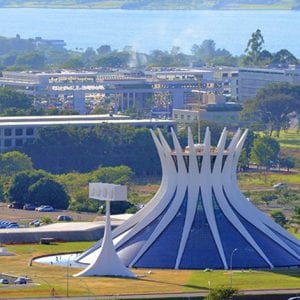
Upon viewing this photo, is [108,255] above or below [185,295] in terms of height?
above

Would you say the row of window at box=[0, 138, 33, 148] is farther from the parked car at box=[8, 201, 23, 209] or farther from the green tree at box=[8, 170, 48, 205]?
the parked car at box=[8, 201, 23, 209]

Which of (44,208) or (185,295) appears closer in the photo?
(185,295)

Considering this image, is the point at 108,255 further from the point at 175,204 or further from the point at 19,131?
the point at 19,131

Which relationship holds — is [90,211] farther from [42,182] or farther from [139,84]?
[139,84]

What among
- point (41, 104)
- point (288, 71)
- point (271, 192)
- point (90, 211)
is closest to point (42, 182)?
point (90, 211)

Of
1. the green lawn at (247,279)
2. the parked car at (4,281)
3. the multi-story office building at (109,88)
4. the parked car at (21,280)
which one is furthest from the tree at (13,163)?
the multi-story office building at (109,88)

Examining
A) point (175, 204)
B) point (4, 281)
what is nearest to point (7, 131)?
point (175, 204)
